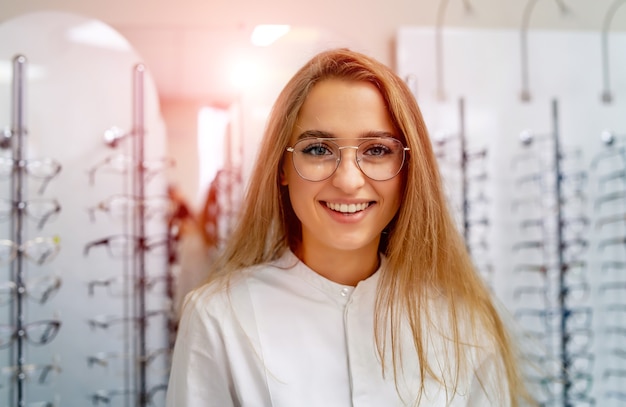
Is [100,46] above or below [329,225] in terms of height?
above

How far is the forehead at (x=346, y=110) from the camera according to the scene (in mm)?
1121

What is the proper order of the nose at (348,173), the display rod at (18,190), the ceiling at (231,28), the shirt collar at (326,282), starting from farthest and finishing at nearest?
the ceiling at (231,28) → the display rod at (18,190) → the shirt collar at (326,282) → the nose at (348,173)

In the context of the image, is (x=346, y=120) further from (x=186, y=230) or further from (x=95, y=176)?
(x=95, y=176)

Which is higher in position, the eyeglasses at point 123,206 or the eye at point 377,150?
the eye at point 377,150

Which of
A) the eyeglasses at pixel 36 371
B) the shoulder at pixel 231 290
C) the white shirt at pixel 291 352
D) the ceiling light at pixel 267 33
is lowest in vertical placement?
the eyeglasses at pixel 36 371

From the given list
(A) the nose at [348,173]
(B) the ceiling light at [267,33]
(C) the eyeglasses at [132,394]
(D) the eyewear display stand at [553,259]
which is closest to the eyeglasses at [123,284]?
(C) the eyeglasses at [132,394]

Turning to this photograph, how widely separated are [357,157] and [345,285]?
308 mm

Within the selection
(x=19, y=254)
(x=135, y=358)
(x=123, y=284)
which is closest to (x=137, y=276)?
(x=123, y=284)

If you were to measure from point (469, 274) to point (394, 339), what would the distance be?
271mm

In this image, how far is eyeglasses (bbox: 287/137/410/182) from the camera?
112cm

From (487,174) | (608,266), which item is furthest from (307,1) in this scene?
(608,266)

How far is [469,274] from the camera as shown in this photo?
1288 mm

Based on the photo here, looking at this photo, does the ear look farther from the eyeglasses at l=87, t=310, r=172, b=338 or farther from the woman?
the eyeglasses at l=87, t=310, r=172, b=338

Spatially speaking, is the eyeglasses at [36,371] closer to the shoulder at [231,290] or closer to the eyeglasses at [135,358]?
the eyeglasses at [135,358]
